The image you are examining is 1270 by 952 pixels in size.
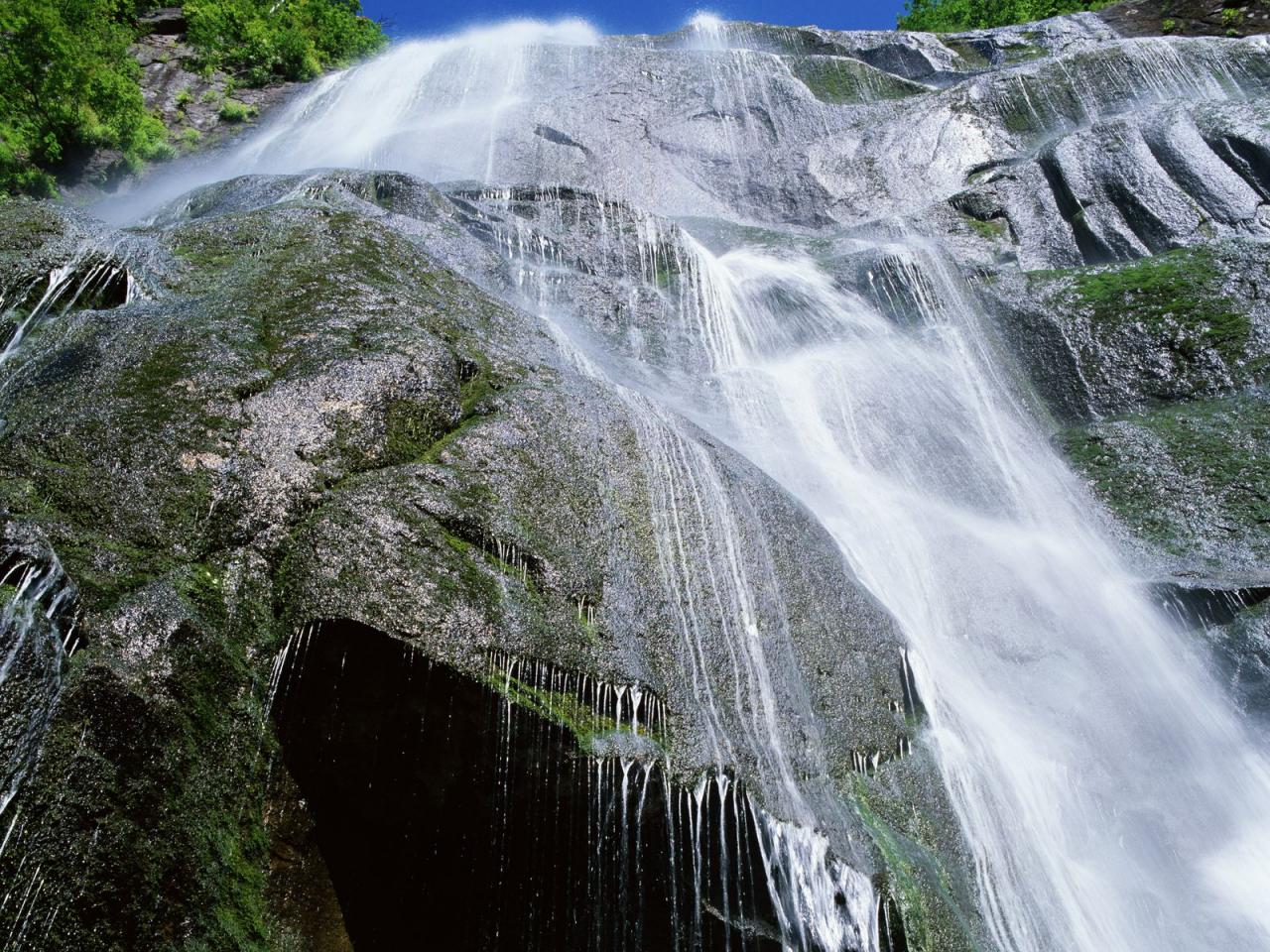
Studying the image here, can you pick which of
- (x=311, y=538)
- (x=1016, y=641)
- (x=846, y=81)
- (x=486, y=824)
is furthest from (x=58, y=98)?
(x=1016, y=641)

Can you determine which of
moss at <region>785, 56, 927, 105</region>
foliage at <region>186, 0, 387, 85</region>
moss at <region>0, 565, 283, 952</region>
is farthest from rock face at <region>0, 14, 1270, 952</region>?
foliage at <region>186, 0, 387, 85</region>

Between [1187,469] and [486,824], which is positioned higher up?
[486,824]

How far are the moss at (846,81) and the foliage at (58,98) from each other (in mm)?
14390

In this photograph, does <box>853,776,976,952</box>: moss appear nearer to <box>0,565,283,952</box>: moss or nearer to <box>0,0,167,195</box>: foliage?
<box>0,565,283,952</box>: moss

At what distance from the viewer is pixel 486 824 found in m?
4.24

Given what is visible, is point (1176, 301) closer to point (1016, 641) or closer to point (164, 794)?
point (1016, 641)

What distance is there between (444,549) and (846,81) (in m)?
18.7

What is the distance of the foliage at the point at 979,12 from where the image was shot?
29.6 m

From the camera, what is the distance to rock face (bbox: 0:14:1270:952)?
3.68 meters

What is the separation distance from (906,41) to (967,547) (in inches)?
703

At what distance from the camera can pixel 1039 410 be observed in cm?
1020

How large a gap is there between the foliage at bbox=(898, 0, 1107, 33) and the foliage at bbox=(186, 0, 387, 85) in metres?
20.3

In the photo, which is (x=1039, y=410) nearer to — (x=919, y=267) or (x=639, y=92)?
(x=919, y=267)

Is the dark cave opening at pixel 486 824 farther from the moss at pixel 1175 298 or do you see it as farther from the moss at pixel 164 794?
the moss at pixel 1175 298
